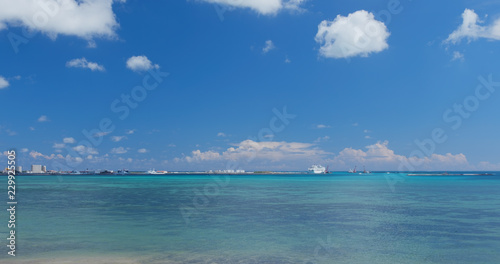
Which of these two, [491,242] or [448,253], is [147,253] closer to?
[448,253]

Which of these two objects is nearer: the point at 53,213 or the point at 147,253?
the point at 147,253

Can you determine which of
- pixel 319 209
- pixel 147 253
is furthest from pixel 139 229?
pixel 319 209

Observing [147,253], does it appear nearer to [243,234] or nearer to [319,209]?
[243,234]

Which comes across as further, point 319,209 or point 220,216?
point 319,209

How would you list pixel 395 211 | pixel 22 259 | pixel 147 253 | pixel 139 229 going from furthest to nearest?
pixel 395 211 < pixel 139 229 < pixel 147 253 < pixel 22 259

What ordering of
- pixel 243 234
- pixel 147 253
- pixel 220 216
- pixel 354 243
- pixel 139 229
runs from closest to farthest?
pixel 147 253
pixel 354 243
pixel 243 234
pixel 139 229
pixel 220 216

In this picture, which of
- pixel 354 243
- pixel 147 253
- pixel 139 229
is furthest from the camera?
pixel 139 229

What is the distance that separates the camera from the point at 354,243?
987 inches

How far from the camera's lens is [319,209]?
43.7m

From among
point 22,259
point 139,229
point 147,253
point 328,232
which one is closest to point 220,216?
point 139,229

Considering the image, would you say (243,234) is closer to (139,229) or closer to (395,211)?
(139,229)

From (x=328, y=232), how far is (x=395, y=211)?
17820 mm

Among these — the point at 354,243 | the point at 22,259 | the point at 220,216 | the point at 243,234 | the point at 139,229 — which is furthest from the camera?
the point at 220,216

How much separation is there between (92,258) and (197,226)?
11.8 metres
